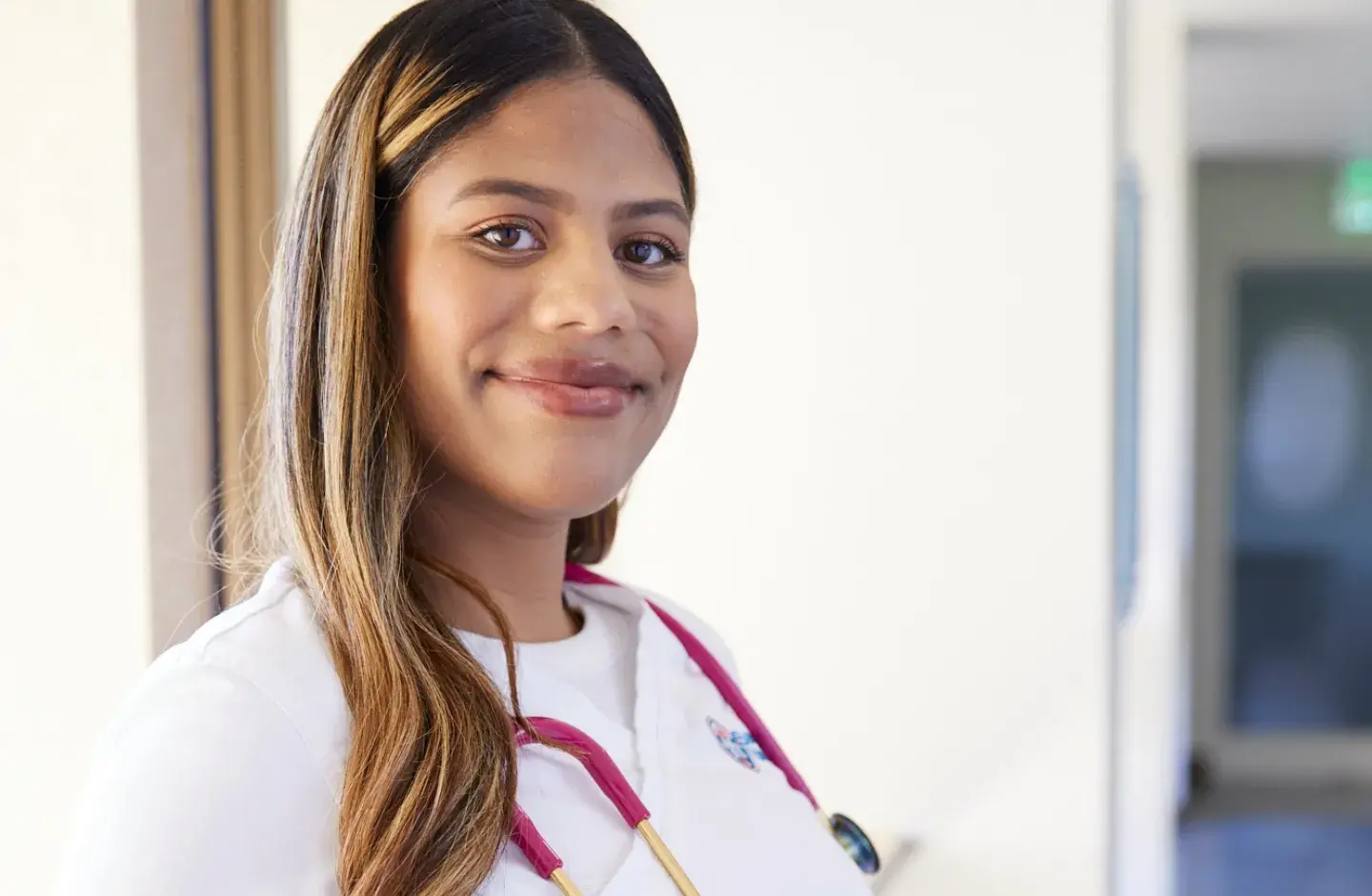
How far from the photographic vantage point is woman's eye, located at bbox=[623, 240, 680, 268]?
0.88 meters

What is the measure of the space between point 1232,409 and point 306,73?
16.9ft

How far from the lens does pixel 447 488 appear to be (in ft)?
2.93

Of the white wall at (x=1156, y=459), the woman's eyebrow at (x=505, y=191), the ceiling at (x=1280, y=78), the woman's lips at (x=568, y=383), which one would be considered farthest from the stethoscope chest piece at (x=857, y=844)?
the ceiling at (x=1280, y=78)

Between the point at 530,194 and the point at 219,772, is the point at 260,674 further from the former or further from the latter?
the point at 530,194

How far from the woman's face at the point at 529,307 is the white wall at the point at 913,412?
98 centimetres

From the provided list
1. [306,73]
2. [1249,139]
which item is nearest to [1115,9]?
[306,73]

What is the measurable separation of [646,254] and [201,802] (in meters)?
0.45

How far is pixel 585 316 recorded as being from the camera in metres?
0.81

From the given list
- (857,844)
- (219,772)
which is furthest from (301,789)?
(857,844)

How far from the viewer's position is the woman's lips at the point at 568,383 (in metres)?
0.81

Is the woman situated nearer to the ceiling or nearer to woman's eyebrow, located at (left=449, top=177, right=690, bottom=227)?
woman's eyebrow, located at (left=449, top=177, right=690, bottom=227)

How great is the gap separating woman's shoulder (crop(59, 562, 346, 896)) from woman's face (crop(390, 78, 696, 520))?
171mm

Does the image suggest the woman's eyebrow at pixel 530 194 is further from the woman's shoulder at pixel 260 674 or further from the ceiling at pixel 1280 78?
the ceiling at pixel 1280 78

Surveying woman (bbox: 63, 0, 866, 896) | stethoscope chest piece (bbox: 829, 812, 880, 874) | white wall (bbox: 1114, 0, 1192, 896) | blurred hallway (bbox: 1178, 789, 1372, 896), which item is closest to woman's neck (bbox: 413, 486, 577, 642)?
woman (bbox: 63, 0, 866, 896)
